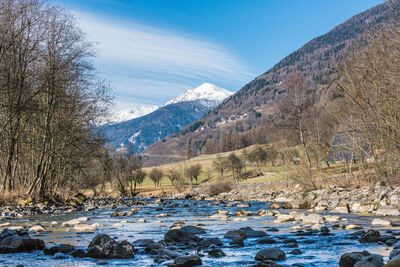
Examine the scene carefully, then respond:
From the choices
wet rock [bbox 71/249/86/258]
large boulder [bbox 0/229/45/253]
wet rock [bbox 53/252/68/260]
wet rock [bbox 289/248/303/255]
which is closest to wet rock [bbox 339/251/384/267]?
wet rock [bbox 289/248/303/255]

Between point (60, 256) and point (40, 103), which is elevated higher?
point (40, 103)

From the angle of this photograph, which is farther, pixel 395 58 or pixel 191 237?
pixel 395 58

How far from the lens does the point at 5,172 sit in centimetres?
2003

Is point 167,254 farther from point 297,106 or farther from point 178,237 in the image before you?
point 297,106

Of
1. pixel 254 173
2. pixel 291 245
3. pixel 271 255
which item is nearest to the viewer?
pixel 271 255

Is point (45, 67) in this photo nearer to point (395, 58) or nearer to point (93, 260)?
point (93, 260)

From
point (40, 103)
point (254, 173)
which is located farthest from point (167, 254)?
point (254, 173)

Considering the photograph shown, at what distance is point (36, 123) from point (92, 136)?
15.4 ft

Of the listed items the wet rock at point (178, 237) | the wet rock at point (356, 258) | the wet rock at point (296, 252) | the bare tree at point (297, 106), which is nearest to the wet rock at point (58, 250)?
the wet rock at point (178, 237)

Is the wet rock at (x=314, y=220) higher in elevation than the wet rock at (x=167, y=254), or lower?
lower

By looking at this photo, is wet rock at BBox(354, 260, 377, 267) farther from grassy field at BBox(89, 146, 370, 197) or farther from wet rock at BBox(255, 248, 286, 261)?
grassy field at BBox(89, 146, 370, 197)

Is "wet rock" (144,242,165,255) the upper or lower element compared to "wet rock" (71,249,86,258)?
lower

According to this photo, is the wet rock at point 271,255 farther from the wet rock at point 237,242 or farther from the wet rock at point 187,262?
the wet rock at point 237,242

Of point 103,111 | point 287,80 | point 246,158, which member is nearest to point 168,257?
point 103,111
